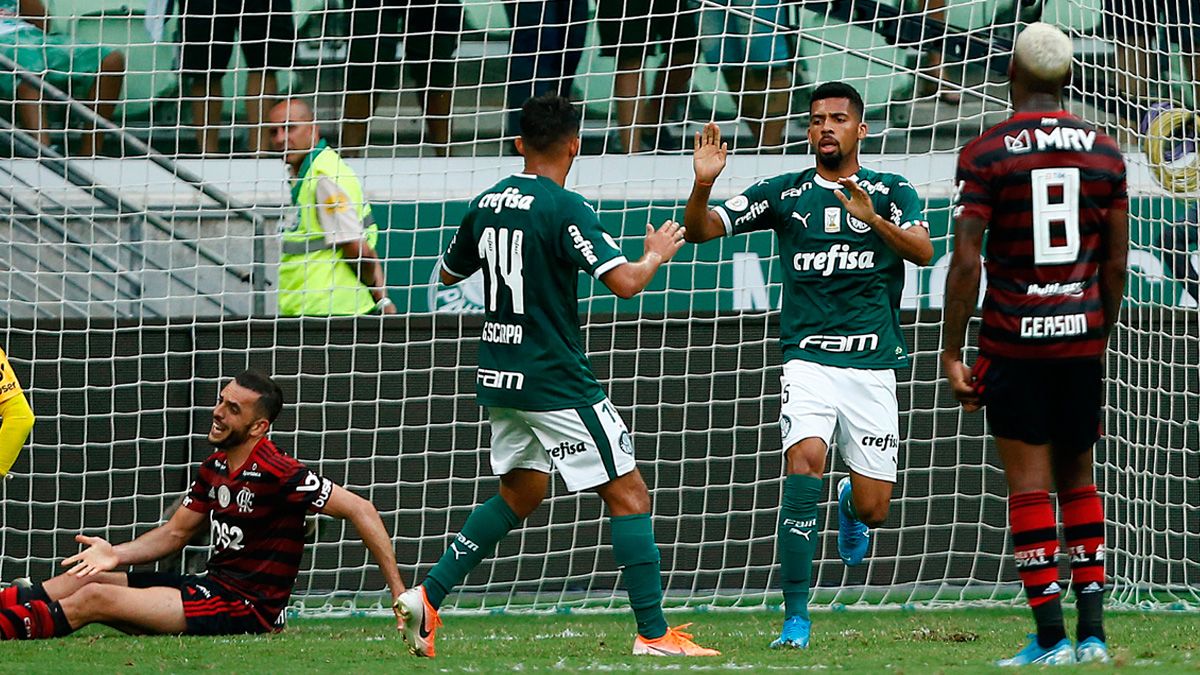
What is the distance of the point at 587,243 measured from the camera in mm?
5105

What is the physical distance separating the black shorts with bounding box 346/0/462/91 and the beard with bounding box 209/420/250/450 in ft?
10.5

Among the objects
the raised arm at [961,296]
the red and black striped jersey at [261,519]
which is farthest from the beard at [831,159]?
the red and black striped jersey at [261,519]

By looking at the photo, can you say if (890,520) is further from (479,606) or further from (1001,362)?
(1001,362)

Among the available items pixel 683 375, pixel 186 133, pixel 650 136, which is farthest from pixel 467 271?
pixel 186 133

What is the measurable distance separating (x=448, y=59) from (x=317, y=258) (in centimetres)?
141

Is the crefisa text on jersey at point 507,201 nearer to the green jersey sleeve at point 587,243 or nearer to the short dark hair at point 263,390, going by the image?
the green jersey sleeve at point 587,243

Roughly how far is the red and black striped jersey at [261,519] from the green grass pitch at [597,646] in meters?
0.24

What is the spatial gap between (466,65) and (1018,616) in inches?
178

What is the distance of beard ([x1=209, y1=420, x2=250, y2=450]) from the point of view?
20.1 feet

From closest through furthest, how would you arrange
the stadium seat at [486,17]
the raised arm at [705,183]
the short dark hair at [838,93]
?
the raised arm at [705,183] < the short dark hair at [838,93] < the stadium seat at [486,17]

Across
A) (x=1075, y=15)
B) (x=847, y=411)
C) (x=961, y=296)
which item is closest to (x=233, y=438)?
(x=847, y=411)

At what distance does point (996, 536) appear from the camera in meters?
7.70

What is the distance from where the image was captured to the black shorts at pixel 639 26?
29.2 feet

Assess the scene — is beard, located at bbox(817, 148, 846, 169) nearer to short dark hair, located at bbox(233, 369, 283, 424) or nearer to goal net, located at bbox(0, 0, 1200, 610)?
goal net, located at bbox(0, 0, 1200, 610)
